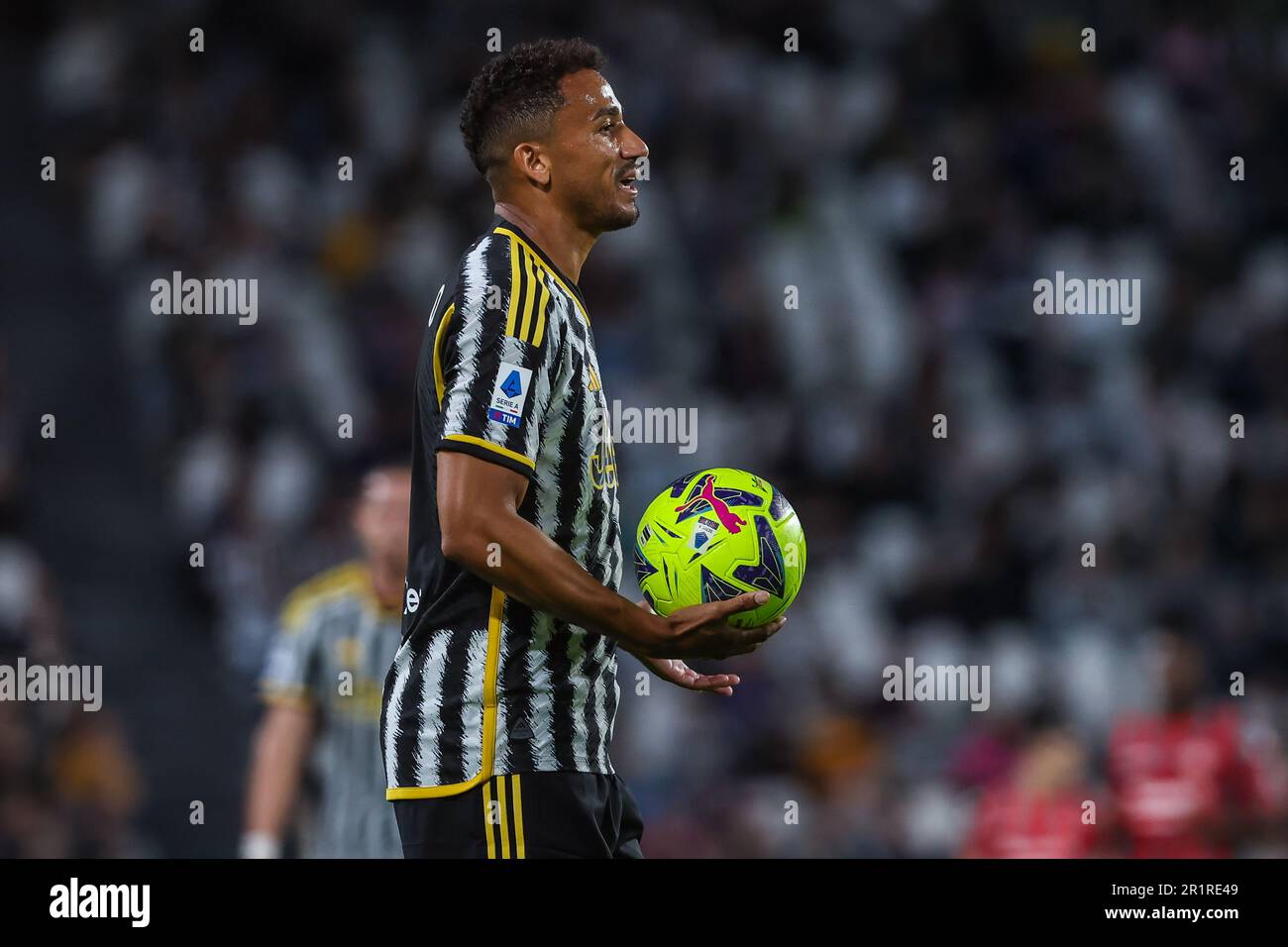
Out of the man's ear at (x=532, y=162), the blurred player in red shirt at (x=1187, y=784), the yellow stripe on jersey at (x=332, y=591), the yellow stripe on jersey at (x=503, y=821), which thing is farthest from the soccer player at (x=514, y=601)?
the blurred player in red shirt at (x=1187, y=784)

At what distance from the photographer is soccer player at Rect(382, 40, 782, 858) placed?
308 cm

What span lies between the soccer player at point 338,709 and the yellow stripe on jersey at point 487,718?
6.80ft

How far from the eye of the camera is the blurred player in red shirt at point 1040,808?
6973mm

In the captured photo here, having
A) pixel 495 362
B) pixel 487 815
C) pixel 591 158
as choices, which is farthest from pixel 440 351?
pixel 487 815

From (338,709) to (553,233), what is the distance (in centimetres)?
235

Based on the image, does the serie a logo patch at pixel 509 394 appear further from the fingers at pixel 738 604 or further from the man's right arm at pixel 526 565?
the fingers at pixel 738 604

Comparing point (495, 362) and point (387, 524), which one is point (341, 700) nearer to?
point (387, 524)

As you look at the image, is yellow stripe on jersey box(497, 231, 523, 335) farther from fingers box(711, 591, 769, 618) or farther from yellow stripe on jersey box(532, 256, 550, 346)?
fingers box(711, 591, 769, 618)

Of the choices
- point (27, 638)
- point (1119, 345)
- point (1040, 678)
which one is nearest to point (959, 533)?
point (1040, 678)

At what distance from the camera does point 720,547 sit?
11.1 ft

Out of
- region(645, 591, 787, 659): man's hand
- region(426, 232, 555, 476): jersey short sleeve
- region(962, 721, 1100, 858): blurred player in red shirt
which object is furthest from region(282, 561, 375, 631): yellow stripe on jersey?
region(962, 721, 1100, 858): blurred player in red shirt

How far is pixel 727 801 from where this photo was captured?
8.08 metres

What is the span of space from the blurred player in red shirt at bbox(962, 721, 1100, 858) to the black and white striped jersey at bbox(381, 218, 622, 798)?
4137 mm

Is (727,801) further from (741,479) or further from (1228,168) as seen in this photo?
(1228,168)
